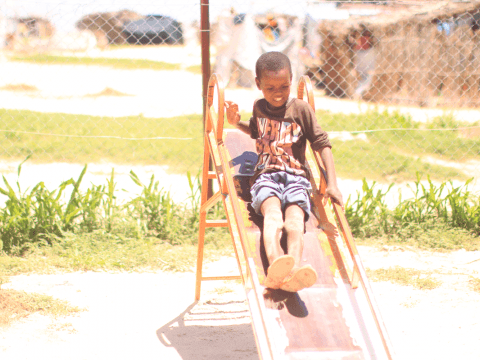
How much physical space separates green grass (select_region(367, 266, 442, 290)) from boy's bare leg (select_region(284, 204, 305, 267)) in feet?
5.47

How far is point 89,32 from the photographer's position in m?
16.6

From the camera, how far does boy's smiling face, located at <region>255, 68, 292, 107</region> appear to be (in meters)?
2.68

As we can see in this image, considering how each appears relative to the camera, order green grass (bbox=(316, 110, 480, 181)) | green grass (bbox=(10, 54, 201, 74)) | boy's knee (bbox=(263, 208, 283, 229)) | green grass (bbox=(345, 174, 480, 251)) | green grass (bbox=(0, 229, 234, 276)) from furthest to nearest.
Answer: green grass (bbox=(10, 54, 201, 74))
green grass (bbox=(316, 110, 480, 181))
green grass (bbox=(345, 174, 480, 251))
green grass (bbox=(0, 229, 234, 276))
boy's knee (bbox=(263, 208, 283, 229))

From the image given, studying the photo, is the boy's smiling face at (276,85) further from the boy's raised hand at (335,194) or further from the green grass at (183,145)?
the green grass at (183,145)

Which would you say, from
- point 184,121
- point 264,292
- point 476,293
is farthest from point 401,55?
point 264,292

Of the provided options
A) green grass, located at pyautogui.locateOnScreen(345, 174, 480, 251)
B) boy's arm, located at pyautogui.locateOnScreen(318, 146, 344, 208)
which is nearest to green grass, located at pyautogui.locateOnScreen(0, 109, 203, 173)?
green grass, located at pyautogui.locateOnScreen(345, 174, 480, 251)

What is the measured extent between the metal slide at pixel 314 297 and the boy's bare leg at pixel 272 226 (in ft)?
0.35

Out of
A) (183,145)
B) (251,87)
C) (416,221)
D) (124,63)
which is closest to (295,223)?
(416,221)

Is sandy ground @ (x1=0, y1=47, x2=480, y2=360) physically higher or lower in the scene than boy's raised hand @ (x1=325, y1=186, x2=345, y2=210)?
lower

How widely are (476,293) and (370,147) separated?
4.08m

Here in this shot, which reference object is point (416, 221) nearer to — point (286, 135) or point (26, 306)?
point (286, 135)

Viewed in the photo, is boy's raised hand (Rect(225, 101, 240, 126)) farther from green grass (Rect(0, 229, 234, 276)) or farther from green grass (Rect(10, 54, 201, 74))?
green grass (Rect(10, 54, 201, 74))

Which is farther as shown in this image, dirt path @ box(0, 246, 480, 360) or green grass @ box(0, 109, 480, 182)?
green grass @ box(0, 109, 480, 182)

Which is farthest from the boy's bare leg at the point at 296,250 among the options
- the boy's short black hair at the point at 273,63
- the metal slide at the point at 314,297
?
the boy's short black hair at the point at 273,63
